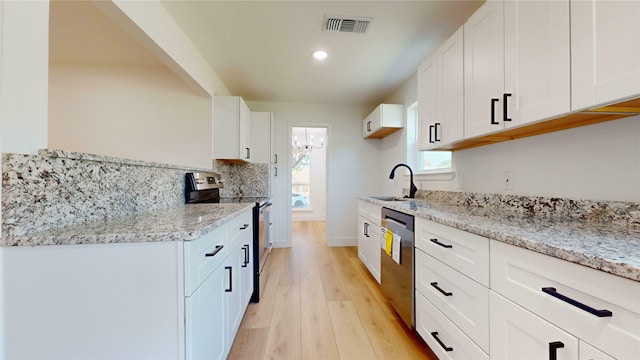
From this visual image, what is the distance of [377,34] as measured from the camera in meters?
2.15

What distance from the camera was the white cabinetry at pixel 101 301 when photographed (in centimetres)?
78

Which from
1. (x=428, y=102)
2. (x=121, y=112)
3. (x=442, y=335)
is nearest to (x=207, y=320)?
(x=442, y=335)

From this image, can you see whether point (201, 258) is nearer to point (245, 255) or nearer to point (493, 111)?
point (245, 255)

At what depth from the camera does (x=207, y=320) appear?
3.55 ft

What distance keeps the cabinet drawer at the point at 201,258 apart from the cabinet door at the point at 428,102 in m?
1.76

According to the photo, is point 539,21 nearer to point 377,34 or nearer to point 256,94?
point 377,34

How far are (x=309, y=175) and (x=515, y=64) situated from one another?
19.5ft

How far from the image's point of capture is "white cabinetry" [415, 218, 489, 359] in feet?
3.49

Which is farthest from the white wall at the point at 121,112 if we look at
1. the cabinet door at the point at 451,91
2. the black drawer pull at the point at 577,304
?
the black drawer pull at the point at 577,304

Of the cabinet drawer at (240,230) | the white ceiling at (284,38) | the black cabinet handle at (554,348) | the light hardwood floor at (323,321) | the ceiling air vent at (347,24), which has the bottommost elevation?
the light hardwood floor at (323,321)

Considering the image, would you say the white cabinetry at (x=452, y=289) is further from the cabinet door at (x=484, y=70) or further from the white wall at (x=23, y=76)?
the white wall at (x=23, y=76)

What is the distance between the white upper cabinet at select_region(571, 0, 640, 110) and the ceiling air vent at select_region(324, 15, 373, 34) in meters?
1.31

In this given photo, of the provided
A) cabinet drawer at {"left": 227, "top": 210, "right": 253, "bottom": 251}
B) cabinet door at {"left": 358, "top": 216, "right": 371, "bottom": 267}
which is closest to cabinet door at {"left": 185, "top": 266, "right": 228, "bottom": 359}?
cabinet drawer at {"left": 227, "top": 210, "right": 253, "bottom": 251}

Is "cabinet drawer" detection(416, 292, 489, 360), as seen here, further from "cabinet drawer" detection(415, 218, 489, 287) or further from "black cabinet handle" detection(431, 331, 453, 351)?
"cabinet drawer" detection(415, 218, 489, 287)
